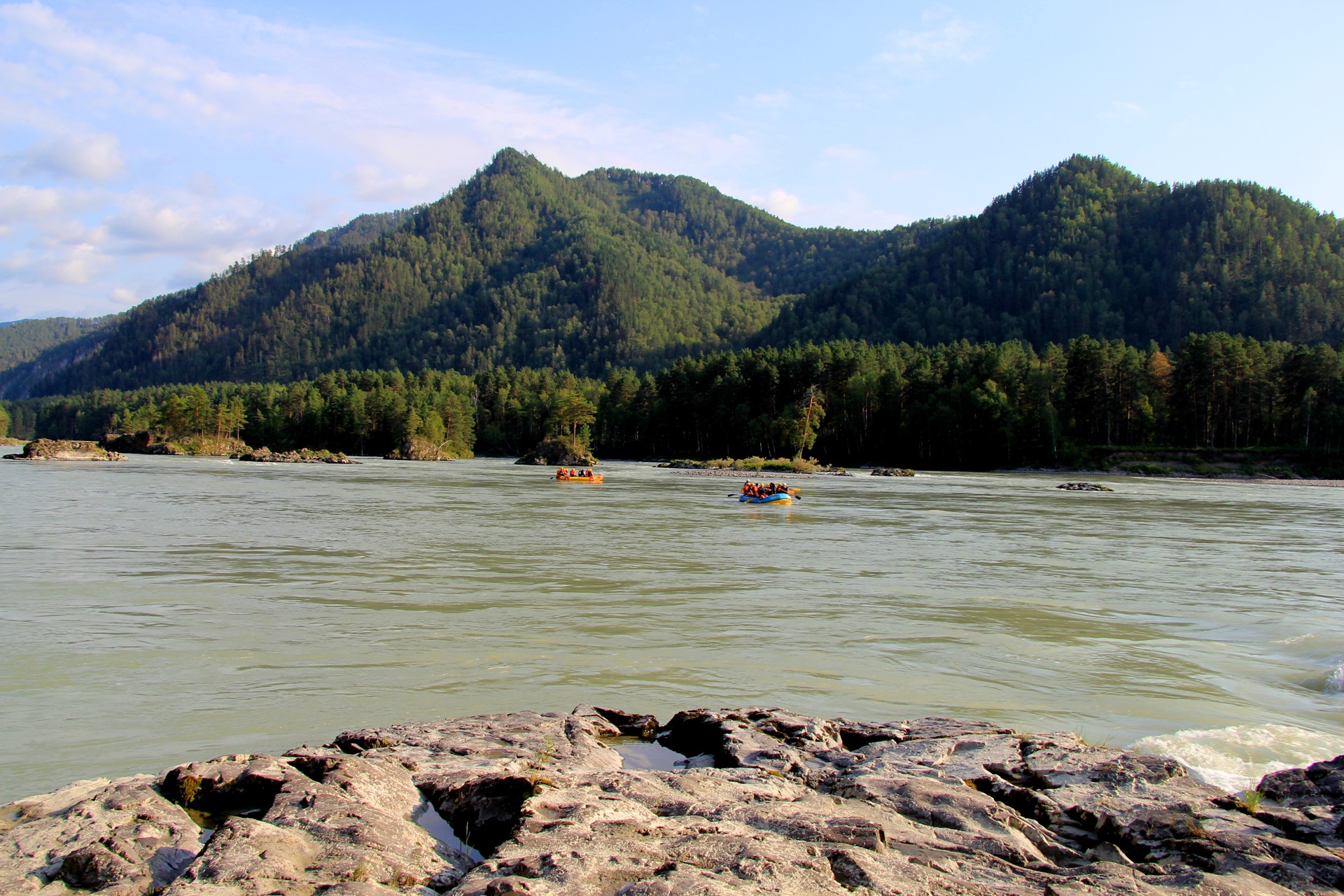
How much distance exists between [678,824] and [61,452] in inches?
4846

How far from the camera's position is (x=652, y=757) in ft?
31.4

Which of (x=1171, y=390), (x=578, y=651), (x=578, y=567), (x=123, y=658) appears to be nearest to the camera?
(x=123, y=658)

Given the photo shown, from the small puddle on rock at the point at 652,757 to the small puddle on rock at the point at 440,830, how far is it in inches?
86.7

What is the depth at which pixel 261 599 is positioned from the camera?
1844 cm

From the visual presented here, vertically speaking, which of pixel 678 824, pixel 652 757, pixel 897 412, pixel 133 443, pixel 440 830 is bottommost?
pixel 133 443

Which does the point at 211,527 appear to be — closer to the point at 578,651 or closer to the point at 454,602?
the point at 454,602

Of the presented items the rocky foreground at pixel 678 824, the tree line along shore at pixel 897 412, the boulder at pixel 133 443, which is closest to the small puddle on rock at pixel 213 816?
the rocky foreground at pixel 678 824

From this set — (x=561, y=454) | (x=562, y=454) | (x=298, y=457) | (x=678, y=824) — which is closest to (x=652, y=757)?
(x=678, y=824)

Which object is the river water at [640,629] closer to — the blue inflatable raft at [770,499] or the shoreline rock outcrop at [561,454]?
the blue inflatable raft at [770,499]

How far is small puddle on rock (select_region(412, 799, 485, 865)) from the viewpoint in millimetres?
6938

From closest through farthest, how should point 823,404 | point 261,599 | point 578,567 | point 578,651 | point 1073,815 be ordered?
point 1073,815 → point 578,651 → point 261,599 → point 578,567 → point 823,404

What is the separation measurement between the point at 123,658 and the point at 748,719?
403 inches

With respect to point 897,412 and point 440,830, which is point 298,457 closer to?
point 897,412

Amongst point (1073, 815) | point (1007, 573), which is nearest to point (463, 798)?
point (1073, 815)
